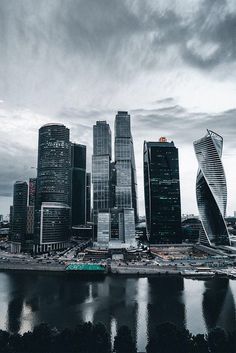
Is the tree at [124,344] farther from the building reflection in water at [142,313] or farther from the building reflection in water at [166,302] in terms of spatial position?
the building reflection in water at [166,302]

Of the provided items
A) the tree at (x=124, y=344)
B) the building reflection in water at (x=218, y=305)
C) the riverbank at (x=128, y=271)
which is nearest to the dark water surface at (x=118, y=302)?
the building reflection in water at (x=218, y=305)

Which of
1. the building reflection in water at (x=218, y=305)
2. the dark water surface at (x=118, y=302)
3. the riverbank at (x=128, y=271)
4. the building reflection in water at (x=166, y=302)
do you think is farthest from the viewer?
the riverbank at (x=128, y=271)

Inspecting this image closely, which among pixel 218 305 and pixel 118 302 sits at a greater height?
pixel 118 302

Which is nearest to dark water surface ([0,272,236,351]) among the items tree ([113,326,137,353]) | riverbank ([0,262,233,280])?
tree ([113,326,137,353])

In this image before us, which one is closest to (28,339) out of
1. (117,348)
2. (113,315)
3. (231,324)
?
(117,348)

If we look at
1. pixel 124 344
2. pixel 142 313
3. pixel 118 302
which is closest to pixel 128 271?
pixel 118 302

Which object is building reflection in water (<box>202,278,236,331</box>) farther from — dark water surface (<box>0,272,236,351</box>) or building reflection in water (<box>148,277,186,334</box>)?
building reflection in water (<box>148,277,186,334</box>)

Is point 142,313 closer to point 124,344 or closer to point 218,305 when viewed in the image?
point 124,344
